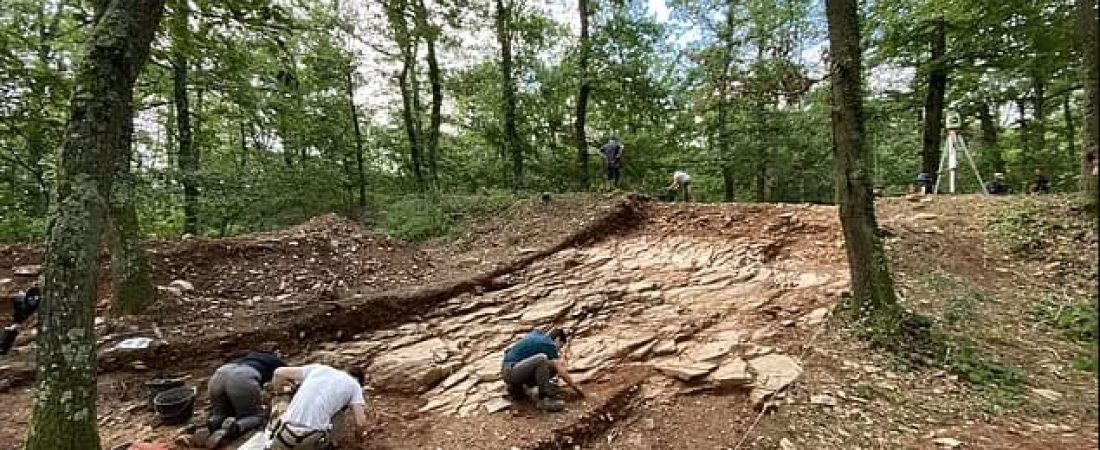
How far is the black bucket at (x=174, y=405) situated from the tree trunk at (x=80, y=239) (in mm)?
1095

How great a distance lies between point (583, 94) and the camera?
14.5 meters

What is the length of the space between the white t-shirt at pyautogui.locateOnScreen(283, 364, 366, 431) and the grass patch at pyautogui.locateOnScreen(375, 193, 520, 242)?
6820 mm

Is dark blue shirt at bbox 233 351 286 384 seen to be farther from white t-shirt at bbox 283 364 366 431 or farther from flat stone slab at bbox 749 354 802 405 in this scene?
flat stone slab at bbox 749 354 802 405

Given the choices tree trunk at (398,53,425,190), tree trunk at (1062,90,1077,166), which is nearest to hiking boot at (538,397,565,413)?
tree trunk at (398,53,425,190)

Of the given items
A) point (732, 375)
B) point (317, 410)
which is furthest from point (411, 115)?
point (732, 375)

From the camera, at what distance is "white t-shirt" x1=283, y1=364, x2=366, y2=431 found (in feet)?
12.2

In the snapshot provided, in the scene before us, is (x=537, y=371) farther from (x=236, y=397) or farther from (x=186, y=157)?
(x=186, y=157)

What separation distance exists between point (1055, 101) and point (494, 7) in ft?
42.8

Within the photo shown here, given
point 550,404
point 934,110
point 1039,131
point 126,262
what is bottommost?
point 550,404

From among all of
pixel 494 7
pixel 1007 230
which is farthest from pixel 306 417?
pixel 494 7

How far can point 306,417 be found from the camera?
12.2 feet

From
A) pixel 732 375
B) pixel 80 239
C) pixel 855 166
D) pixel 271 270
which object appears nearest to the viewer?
pixel 80 239

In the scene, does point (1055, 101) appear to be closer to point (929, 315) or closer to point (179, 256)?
point (929, 315)

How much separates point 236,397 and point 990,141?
16.8 meters
